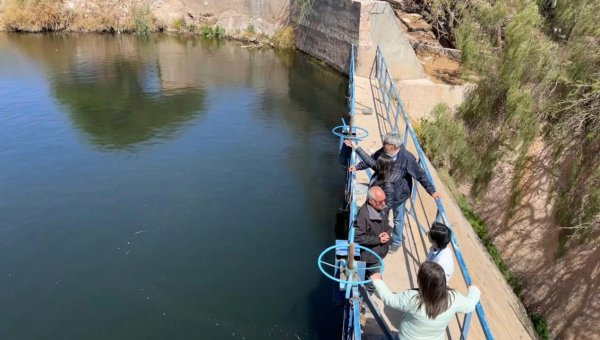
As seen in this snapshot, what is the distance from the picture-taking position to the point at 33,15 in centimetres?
3869

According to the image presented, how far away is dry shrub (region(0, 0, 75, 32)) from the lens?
3841 centimetres

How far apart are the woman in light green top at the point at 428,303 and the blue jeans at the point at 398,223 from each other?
280 centimetres

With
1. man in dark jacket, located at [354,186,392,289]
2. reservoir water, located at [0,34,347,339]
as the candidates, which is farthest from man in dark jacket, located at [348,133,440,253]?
reservoir water, located at [0,34,347,339]

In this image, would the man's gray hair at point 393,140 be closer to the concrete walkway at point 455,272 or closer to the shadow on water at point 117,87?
the concrete walkway at point 455,272

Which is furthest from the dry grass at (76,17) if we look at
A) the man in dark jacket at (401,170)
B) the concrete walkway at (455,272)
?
the man in dark jacket at (401,170)

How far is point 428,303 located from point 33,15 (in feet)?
146

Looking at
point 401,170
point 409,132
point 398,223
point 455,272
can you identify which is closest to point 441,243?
point 401,170

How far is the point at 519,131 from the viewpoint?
14.5 m

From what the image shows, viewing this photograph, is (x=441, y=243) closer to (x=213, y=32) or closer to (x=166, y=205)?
(x=166, y=205)

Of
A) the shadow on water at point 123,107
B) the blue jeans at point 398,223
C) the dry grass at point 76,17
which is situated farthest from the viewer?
the dry grass at point 76,17

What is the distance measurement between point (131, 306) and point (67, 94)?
17614 millimetres

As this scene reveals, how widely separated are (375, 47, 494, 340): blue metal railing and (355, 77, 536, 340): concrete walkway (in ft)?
1.07

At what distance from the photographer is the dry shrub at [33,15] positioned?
38.4m

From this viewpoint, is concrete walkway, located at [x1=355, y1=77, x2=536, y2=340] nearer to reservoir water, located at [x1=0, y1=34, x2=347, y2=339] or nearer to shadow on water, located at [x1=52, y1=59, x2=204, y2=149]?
reservoir water, located at [x1=0, y1=34, x2=347, y2=339]
